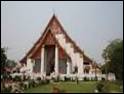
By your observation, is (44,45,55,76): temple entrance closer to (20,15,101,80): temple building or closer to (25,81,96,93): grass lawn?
(20,15,101,80): temple building

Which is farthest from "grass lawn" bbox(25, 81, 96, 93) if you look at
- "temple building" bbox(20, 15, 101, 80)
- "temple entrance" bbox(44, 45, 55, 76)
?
"temple entrance" bbox(44, 45, 55, 76)

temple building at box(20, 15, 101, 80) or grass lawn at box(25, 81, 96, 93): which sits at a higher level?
temple building at box(20, 15, 101, 80)

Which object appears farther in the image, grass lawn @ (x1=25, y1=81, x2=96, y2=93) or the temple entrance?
the temple entrance

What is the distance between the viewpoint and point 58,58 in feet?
138

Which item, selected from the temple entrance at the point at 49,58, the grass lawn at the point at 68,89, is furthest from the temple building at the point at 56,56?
the grass lawn at the point at 68,89

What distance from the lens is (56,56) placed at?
41875mm

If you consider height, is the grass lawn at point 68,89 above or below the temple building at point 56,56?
below

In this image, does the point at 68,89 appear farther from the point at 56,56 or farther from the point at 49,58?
the point at 49,58

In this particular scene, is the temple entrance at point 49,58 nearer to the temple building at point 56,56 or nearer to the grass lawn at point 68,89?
the temple building at point 56,56

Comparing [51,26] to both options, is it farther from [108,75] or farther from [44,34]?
[108,75]

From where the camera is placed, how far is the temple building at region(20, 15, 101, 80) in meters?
42.1

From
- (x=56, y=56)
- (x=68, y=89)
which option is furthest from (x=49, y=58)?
(x=68, y=89)

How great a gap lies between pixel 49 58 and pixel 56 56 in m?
2.42

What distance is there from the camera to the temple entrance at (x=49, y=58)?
43469 millimetres
